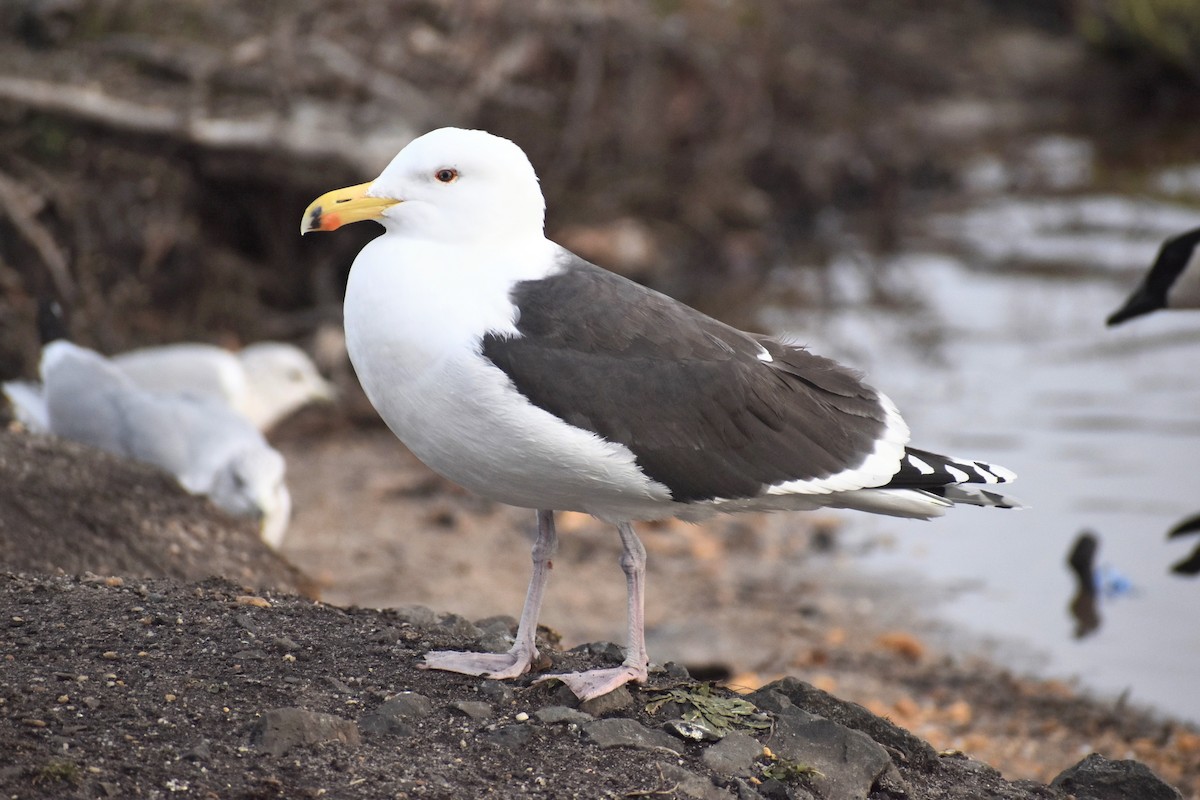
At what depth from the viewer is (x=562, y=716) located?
3609 mm

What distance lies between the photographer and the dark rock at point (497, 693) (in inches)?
145

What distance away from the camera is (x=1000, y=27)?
23922 mm

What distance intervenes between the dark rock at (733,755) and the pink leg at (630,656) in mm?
332

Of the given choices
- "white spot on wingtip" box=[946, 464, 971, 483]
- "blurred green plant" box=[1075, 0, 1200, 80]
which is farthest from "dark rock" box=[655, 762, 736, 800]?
"blurred green plant" box=[1075, 0, 1200, 80]

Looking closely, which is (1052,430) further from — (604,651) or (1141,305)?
(604,651)

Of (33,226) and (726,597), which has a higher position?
(33,226)

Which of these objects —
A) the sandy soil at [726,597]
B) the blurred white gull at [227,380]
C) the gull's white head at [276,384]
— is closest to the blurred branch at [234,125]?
the blurred white gull at [227,380]

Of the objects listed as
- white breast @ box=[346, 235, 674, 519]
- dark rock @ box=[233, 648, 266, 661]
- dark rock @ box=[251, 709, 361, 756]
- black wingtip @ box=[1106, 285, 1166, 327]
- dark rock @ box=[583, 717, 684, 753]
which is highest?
black wingtip @ box=[1106, 285, 1166, 327]

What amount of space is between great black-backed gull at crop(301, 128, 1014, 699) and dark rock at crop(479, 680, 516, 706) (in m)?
0.05

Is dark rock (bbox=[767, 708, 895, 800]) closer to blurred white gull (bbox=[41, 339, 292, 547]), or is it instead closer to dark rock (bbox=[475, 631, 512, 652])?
dark rock (bbox=[475, 631, 512, 652])

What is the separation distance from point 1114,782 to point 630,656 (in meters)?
1.39

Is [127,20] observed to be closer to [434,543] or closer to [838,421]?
[434,543]

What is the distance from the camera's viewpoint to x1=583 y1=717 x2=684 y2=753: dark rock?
11.6 feet

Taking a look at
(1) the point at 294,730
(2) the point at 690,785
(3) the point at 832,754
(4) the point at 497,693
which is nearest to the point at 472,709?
(4) the point at 497,693
